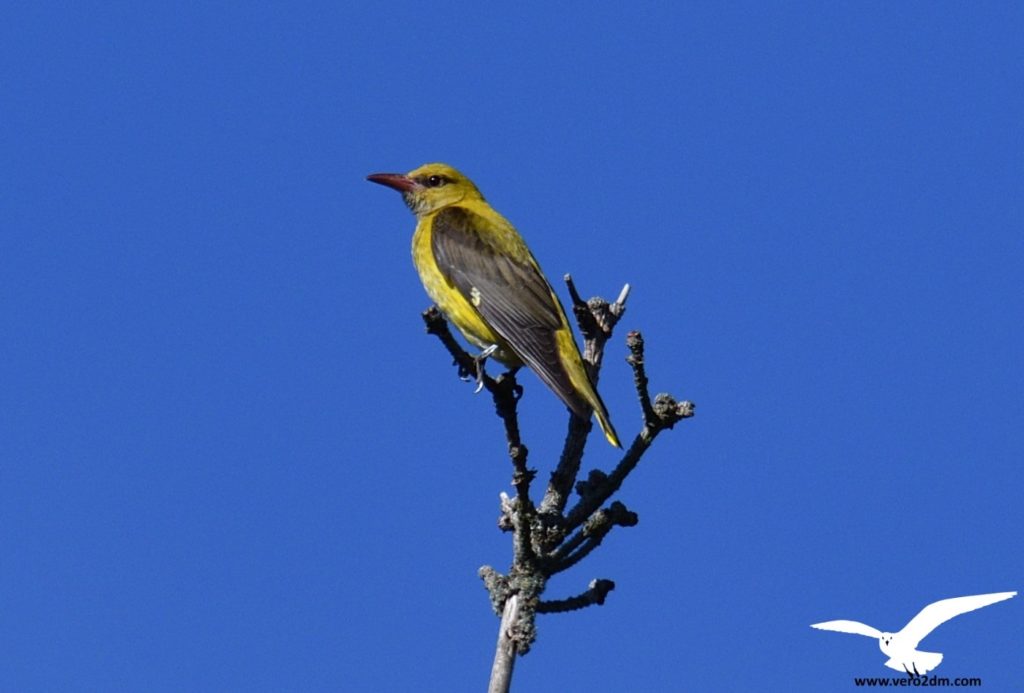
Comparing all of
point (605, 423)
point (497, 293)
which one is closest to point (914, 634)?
point (605, 423)

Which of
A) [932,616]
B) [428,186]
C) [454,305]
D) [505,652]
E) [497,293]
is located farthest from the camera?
[428,186]

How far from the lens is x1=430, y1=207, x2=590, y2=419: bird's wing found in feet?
20.3

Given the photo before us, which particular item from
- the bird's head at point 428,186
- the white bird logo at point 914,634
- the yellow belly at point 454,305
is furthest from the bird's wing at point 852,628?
the bird's head at point 428,186

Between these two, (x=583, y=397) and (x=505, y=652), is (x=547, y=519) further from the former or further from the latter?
(x=583, y=397)

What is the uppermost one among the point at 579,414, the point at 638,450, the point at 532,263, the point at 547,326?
the point at 532,263

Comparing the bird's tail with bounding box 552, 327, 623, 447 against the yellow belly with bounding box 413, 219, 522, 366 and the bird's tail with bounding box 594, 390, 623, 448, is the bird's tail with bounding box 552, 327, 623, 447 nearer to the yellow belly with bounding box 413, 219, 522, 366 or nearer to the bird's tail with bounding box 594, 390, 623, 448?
the bird's tail with bounding box 594, 390, 623, 448

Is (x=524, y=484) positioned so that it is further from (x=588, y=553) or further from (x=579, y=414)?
(x=579, y=414)

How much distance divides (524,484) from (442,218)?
362cm

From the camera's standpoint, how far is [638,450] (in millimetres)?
4484

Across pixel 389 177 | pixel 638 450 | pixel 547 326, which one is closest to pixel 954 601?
pixel 638 450

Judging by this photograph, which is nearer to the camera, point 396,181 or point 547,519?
point 547,519

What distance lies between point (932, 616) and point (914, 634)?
0.10m

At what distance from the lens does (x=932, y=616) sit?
500 centimetres

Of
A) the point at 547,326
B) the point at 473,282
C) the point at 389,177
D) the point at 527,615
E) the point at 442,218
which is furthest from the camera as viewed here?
the point at 389,177
